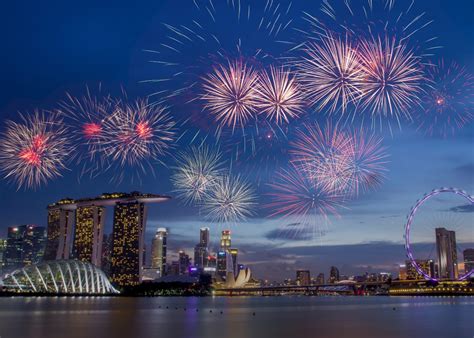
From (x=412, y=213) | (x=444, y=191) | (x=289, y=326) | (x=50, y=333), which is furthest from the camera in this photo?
(x=412, y=213)

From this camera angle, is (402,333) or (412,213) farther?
(412,213)

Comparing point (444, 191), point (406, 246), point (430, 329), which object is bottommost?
point (430, 329)

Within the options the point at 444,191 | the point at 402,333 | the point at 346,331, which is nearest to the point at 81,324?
the point at 346,331

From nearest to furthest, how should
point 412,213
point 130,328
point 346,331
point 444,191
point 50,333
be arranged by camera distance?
point 50,333
point 346,331
point 130,328
point 444,191
point 412,213

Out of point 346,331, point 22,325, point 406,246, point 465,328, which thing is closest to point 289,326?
point 346,331

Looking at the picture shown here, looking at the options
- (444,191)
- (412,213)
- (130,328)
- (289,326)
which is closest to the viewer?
(130,328)

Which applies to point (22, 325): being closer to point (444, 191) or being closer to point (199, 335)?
point (199, 335)

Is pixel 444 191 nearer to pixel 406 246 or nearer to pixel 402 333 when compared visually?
pixel 406 246

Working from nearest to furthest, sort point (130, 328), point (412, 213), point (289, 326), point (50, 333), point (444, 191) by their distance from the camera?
point (50, 333) → point (130, 328) → point (289, 326) → point (444, 191) → point (412, 213)

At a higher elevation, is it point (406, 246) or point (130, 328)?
point (406, 246)
